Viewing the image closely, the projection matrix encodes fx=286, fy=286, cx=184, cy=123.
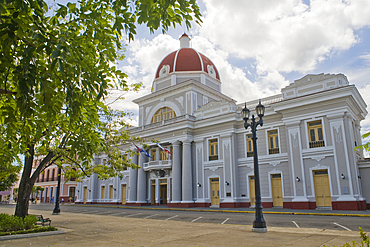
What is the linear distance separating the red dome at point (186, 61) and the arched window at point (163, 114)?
5152 mm

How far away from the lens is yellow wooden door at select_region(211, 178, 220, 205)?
28.3 meters

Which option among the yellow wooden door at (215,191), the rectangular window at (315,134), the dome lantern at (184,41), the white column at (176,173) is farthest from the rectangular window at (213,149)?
the dome lantern at (184,41)

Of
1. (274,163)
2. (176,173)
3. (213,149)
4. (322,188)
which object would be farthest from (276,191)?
(176,173)

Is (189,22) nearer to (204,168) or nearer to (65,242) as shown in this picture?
(65,242)

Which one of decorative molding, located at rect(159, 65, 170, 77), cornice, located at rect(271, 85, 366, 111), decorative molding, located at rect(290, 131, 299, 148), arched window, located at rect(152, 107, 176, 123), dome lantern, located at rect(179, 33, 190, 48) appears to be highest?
dome lantern, located at rect(179, 33, 190, 48)

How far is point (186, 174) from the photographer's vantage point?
96.9 feet

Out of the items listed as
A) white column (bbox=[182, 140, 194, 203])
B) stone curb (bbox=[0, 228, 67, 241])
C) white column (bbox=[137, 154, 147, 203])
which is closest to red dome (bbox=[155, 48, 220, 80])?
white column (bbox=[182, 140, 194, 203])

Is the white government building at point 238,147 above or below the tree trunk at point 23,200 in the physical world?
above

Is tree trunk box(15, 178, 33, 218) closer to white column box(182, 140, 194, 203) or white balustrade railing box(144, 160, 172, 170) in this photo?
white column box(182, 140, 194, 203)

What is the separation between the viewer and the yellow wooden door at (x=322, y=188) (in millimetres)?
21734

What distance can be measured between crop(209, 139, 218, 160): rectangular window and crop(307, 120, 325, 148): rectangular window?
9.36m

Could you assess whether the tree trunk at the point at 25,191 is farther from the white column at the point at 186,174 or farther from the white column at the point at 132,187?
the white column at the point at 132,187

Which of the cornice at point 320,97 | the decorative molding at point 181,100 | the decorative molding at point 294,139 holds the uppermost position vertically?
the decorative molding at point 181,100

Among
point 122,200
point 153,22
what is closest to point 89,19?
point 153,22
